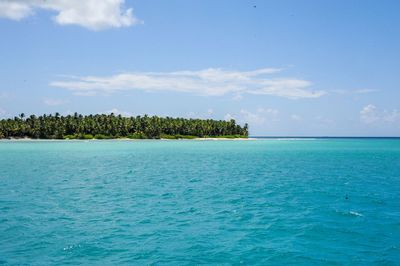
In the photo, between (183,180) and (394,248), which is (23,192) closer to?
(183,180)

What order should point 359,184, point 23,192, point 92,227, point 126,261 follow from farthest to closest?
1. point 359,184
2. point 23,192
3. point 92,227
4. point 126,261

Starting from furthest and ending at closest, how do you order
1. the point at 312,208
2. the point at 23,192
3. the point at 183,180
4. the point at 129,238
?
the point at 183,180 < the point at 23,192 < the point at 312,208 < the point at 129,238

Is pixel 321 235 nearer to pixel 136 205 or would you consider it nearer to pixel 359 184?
pixel 136 205

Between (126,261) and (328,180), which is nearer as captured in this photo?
(126,261)

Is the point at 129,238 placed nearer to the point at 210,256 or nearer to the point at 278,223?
the point at 210,256

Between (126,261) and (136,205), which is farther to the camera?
(136,205)

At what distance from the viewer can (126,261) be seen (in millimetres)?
18891

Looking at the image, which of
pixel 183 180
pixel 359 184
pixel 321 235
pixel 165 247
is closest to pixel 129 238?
pixel 165 247

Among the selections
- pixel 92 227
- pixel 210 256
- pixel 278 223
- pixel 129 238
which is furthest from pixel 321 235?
pixel 92 227

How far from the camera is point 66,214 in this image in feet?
95.7

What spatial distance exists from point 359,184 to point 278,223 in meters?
25.3

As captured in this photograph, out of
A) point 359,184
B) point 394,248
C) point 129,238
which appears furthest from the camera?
point 359,184

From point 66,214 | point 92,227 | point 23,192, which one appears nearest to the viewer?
point 92,227

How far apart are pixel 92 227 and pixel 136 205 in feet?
26.3
